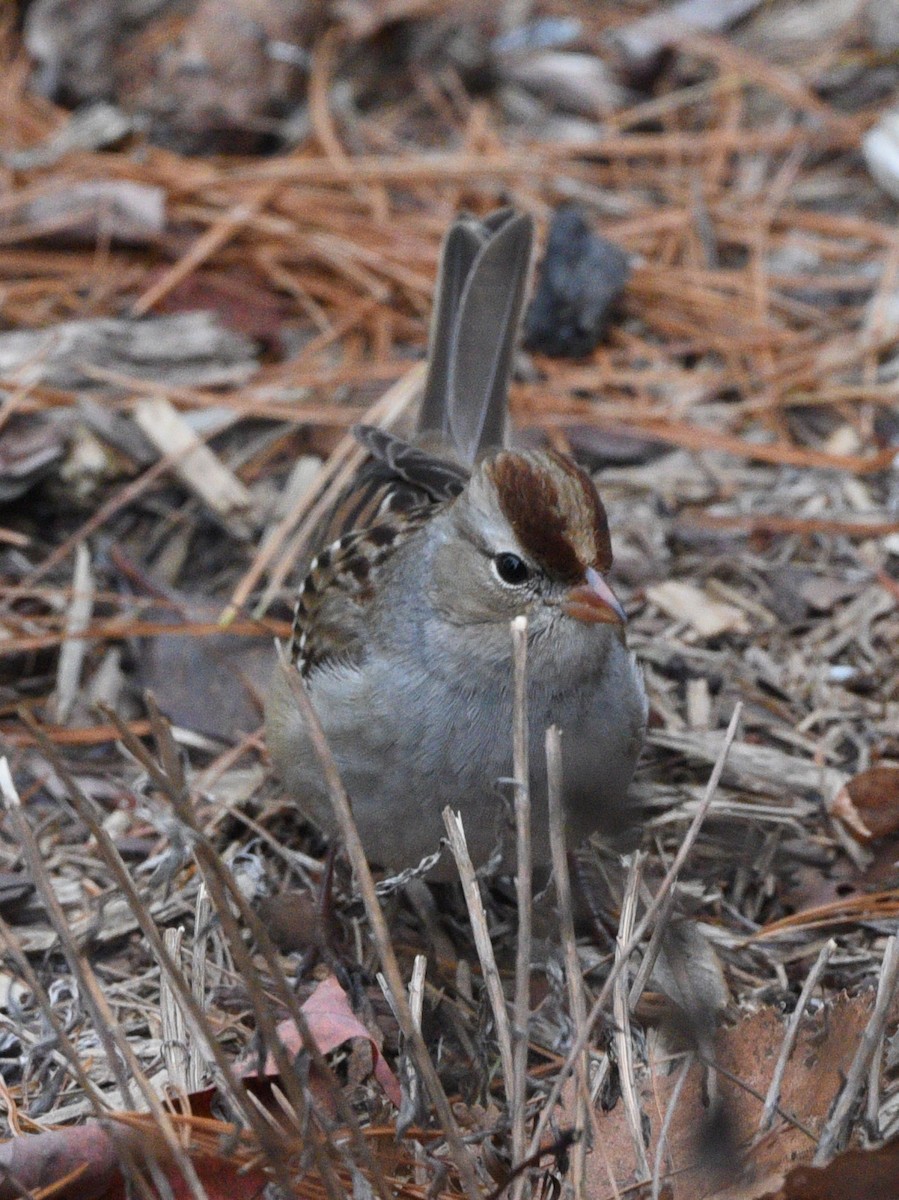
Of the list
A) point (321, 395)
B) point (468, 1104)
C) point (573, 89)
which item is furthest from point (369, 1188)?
point (573, 89)

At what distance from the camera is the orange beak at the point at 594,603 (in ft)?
8.52

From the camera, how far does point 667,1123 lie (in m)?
2.26

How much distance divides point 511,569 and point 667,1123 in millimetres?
962

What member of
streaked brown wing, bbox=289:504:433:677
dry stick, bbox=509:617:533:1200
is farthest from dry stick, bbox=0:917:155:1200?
streaked brown wing, bbox=289:504:433:677

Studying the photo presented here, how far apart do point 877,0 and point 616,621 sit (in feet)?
12.9

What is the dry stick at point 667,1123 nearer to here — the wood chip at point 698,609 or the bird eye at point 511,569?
the bird eye at point 511,569

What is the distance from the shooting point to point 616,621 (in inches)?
102

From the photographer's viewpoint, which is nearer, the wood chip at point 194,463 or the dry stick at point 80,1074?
the dry stick at point 80,1074

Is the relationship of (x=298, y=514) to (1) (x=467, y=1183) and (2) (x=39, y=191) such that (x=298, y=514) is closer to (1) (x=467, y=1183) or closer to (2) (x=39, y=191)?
(2) (x=39, y=191)

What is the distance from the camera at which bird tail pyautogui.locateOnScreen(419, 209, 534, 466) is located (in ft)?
12.8

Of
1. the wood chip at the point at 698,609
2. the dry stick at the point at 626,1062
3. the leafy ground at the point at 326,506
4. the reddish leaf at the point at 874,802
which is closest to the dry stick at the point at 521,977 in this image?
the leafy ground at the point at 326,506

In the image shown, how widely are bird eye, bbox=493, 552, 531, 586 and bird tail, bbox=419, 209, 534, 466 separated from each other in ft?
3.67

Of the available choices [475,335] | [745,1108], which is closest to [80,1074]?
[745,1108]

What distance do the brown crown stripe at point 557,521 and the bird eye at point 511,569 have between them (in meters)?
0.04
